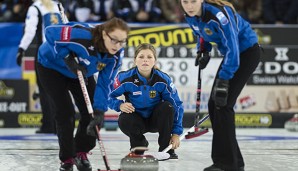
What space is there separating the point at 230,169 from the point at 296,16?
5.39 m

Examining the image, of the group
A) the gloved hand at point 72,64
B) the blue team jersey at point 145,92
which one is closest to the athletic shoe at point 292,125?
the blue team jersey at point 145,92

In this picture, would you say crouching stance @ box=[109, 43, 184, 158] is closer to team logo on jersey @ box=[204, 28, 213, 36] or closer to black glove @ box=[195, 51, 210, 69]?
black glove @ box=[195, 51, 210, 69]

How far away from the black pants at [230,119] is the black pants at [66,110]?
840mm

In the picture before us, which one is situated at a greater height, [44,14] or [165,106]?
[44,14]

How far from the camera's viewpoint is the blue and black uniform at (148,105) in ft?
16.1

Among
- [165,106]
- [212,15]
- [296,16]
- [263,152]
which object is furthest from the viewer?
[296,16]

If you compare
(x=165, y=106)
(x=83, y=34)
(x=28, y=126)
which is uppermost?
(x=83, y=34)

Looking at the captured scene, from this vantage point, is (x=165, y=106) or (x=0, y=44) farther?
(x=0, y=44)

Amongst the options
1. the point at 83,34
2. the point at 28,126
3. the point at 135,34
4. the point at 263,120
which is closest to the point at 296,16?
the point at 263,120

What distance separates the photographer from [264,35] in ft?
28.2

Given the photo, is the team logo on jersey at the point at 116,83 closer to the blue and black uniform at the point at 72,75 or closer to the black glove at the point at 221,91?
the blue and black uniform at the point at 72,75

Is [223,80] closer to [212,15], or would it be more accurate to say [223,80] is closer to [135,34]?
[212,15]

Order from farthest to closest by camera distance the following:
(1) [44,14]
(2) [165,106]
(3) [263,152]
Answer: (1) [44,14] < (3) [263,152] < (2) [165,106]

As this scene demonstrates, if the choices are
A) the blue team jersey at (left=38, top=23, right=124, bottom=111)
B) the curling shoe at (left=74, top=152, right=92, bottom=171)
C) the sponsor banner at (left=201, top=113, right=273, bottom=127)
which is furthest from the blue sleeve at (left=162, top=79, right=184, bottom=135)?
the sponsor banner at (left=201, top=113, right=273, bottom=127)
